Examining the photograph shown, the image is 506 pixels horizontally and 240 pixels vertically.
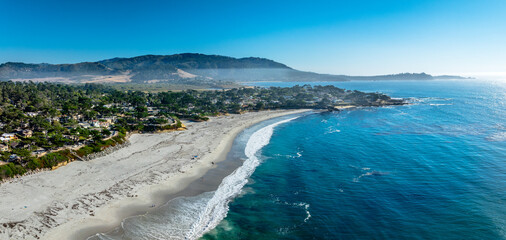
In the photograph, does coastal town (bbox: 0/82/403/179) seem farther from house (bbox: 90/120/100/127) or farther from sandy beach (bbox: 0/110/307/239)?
sandy beach (bbox: 0/110/307/239)

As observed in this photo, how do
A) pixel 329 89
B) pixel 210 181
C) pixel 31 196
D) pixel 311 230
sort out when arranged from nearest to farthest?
pixel 311 230 → pixel 31 196 → pixel 210 181 → pixel 329 89

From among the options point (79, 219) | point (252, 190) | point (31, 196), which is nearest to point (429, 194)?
point (252, 190)

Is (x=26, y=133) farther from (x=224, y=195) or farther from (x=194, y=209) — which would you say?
(x=224, y=195)

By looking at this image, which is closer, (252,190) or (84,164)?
(252,190)

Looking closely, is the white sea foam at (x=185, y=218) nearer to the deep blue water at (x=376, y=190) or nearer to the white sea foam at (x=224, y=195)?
the white sea foam at (x=224, y=195)

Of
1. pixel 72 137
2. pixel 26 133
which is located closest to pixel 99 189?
pixel 72 137

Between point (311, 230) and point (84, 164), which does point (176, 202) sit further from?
point (84, 164)

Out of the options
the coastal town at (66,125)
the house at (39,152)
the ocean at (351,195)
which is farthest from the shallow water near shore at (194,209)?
the house at (39,152)
